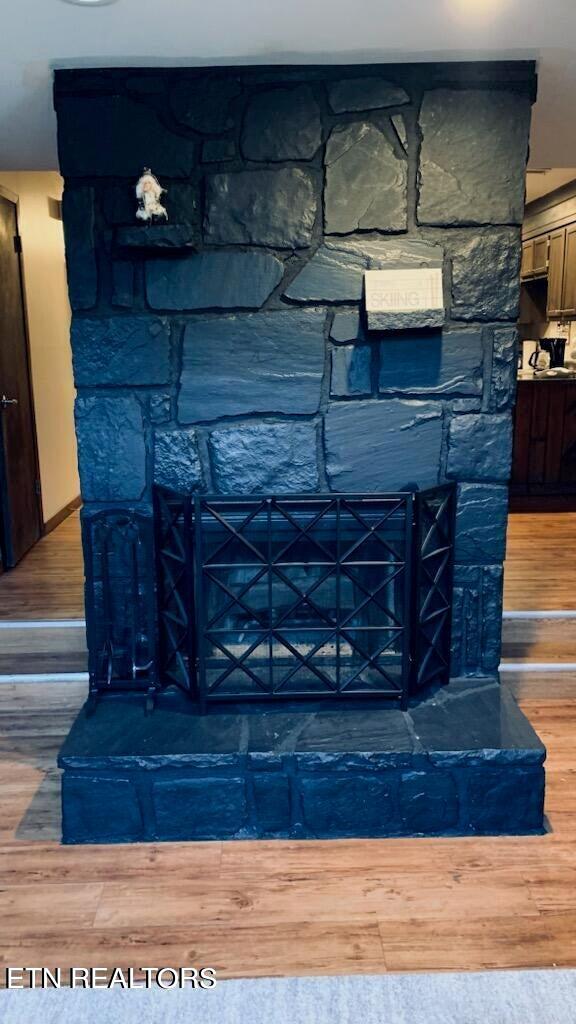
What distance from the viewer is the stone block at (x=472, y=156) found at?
215 centimetres

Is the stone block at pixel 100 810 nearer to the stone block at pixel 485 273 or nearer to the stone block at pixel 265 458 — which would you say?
the stone block at pixel 265 458

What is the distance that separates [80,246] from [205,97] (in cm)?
51

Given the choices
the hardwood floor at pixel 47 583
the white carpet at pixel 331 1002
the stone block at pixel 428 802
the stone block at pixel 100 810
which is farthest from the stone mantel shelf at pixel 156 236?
the white carpet at pixel 331 1002

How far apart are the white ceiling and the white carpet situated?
205 centimetres

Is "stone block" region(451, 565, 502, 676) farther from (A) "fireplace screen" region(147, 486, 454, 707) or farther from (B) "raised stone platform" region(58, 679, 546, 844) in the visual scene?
(B) "raised stone platform" region(58, 679, 546, 844)

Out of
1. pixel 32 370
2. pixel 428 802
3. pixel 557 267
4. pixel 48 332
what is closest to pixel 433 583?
pixel 428 802

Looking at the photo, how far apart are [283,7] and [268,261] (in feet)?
2.01

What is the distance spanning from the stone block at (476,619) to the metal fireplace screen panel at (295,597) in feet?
0.59

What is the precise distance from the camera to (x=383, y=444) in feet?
7.61

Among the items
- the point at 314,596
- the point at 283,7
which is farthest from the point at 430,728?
the point at 283,7

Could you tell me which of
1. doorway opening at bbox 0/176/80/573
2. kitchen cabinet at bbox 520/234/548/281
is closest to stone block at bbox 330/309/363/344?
doorway opening at bbox 0/176/80/573

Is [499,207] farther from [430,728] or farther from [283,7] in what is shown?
[430,728]

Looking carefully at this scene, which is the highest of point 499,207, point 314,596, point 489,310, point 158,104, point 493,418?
point 158,104

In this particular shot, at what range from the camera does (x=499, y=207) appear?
2205mm
